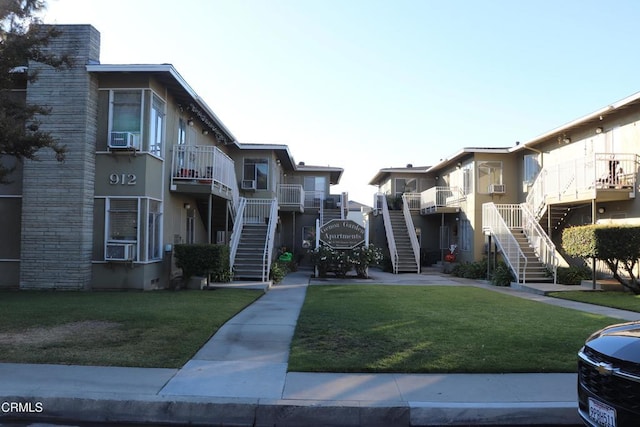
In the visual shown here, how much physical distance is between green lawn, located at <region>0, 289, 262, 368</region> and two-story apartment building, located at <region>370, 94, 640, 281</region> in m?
11.1

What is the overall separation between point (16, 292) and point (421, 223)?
71.5ft

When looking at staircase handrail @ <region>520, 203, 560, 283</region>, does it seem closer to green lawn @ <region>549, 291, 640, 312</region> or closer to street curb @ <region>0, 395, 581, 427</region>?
green lawn @ <region>549, 291, 640, 312</region>

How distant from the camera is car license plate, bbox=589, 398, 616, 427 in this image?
3369 millimetres

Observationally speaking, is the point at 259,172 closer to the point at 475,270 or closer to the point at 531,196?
the point at 475,270

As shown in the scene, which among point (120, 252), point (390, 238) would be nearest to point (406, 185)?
point (390, 238)

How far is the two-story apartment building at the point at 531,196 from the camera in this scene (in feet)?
50.0

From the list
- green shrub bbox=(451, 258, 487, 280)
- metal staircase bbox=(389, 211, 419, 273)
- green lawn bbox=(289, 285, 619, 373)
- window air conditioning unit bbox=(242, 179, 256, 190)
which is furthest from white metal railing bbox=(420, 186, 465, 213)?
green lawn bbox=(289, 285, 619, 373)

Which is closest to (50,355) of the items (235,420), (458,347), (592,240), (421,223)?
(235,420)

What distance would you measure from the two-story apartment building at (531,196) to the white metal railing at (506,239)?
37 millimetres

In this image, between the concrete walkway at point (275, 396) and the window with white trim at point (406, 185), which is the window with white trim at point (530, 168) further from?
the concrete walkway at point (275, 396)

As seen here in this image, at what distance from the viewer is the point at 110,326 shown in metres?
7.95

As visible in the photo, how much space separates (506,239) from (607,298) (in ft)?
17.4

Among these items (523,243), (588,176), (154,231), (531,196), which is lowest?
(523,243)

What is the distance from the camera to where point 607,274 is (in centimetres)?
1625
